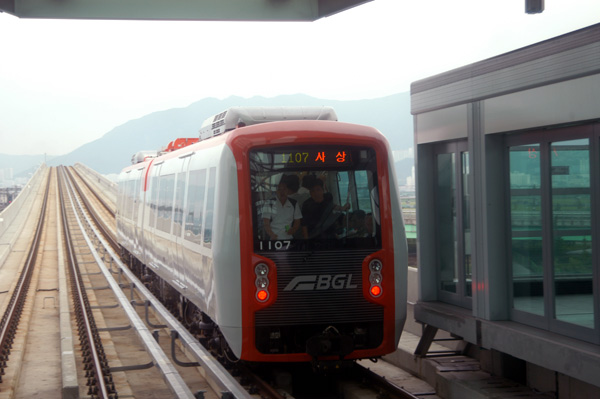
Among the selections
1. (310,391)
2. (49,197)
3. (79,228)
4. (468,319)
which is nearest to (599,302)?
(468,319)

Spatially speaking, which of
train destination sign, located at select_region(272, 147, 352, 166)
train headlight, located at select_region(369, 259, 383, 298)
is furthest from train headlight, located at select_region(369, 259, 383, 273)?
A: train destination sign, located at select_region(272, 147, 352, 166)

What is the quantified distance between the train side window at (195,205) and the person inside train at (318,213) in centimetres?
162

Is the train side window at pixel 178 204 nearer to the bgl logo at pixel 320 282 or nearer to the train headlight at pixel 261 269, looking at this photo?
the train headlight at pixel 261 269

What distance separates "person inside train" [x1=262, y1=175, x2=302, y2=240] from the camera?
8.98 meters

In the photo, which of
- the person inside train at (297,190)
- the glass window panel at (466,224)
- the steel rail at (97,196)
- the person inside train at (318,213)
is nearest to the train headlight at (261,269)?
the person inside train at (318,213)

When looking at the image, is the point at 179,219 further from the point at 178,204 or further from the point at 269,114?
the point at 269,114

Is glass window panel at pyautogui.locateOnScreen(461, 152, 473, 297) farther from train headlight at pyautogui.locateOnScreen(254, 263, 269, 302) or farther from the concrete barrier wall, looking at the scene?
Answer: the concrete barrier wall

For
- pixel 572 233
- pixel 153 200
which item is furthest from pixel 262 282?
pixel 153 200

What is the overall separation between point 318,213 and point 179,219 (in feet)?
11.7

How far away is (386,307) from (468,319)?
909 millimetres

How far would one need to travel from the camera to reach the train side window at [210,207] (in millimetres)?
9479

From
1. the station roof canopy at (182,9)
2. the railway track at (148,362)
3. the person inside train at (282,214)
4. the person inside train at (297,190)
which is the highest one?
the station roof canopy at (182,9)

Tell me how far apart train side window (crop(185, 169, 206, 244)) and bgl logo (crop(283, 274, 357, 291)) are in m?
1.75

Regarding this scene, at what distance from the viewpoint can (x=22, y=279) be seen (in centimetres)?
2291
